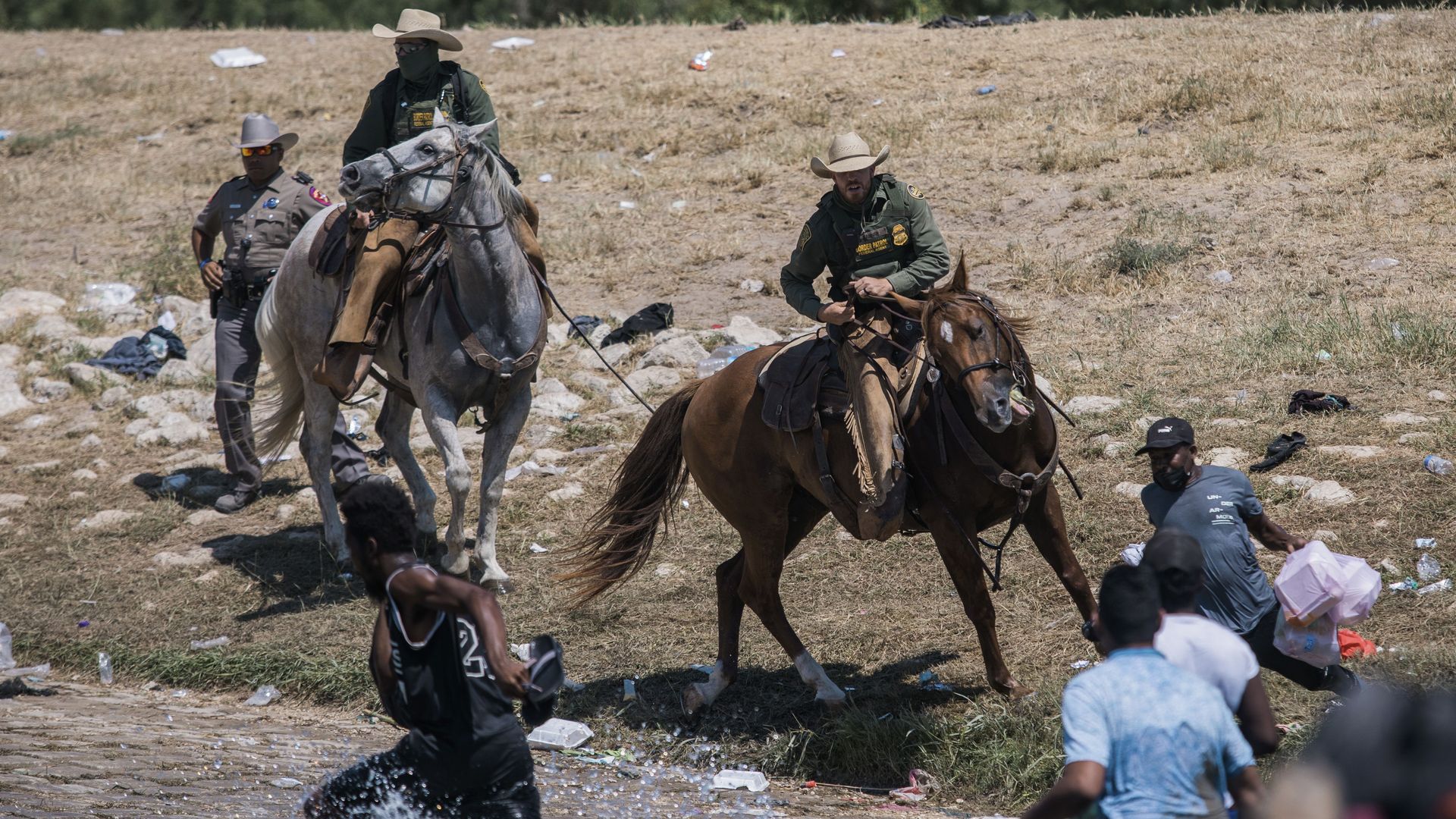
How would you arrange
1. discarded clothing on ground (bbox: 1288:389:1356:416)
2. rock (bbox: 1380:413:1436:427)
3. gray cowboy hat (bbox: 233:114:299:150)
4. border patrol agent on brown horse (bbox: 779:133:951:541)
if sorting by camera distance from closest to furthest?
border patrol agent on brown horse (bbox: 779:133:951:541), rock (bbox: 1380:413:1436:427), discarded clothing on ground (bbox: 1288:389:1356:416), gray cowboy hat (bbox: 233:114:299:150)

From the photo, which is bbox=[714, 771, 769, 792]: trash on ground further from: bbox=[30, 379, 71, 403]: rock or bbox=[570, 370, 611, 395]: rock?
bbox=[30, 379, 71, 403]: rock

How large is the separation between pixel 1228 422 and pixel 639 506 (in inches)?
145

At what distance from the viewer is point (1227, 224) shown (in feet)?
36.7

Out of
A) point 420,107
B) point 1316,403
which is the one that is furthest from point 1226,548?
point 420,107

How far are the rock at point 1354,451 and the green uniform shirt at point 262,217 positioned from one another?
6.51m

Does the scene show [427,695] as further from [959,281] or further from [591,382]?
[591,382]

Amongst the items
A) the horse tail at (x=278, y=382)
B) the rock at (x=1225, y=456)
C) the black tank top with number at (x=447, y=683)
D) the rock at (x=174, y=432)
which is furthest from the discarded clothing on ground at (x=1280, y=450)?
the rock at (x=174, y=432)

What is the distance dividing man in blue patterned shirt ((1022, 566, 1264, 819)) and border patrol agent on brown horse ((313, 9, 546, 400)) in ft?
17.2

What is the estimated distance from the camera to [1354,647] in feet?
18.8

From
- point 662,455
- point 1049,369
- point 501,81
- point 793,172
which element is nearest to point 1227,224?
point 1049,369

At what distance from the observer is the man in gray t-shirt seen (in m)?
5.10

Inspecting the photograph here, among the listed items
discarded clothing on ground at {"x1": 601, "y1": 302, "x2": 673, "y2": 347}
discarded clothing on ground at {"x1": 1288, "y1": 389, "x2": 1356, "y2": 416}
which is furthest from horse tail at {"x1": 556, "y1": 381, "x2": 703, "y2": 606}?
discarded clothing on ground at {"x1": 601, "y1": 302, "x2": 673, "y2": 347}

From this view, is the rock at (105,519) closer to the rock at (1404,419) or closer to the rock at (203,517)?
the rock at (203,517)

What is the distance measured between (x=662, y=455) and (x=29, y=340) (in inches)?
328
